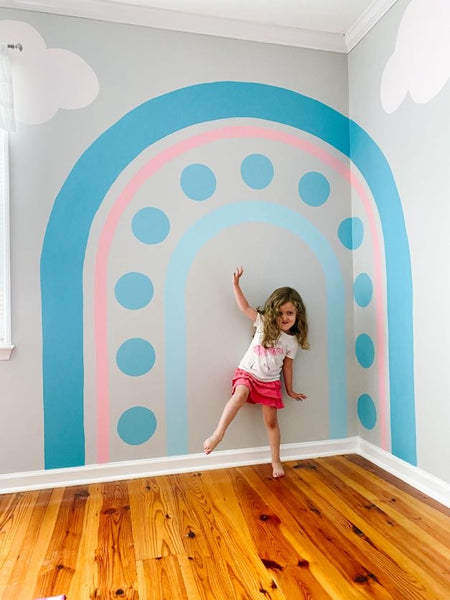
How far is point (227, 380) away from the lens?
2502 millimetres

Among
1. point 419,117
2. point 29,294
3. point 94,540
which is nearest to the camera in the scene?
point 94,540

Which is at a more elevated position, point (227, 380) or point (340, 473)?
point (227, 380)

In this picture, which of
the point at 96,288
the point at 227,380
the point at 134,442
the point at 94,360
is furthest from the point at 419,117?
the point at 134,442

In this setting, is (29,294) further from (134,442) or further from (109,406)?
(134,442)

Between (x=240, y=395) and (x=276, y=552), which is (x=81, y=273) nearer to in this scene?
(x=240, y=395)

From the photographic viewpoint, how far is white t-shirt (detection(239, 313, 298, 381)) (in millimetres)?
2416

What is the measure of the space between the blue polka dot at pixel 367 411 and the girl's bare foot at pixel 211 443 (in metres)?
0.88

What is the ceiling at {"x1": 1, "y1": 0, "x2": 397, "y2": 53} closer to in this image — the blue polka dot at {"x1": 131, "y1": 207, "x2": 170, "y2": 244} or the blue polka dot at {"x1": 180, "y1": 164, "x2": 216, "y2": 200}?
the blue polka dot at {"x1": 180, "y1": 164, "x2": 216, "y2": 200}

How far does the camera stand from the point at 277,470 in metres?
2.36

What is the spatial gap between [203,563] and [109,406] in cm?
101

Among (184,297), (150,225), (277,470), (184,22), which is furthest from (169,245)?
(277,470)

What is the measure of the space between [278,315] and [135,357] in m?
0.79

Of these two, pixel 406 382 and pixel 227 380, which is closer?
pixel 406 382

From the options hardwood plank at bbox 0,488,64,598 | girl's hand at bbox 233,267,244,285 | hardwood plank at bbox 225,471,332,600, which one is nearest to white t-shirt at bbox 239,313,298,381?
girl's hand at bbox 233,267,244,285
